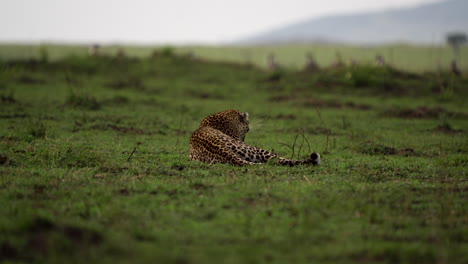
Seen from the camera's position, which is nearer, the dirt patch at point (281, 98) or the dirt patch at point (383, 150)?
the dirt patch at point (383, 150)

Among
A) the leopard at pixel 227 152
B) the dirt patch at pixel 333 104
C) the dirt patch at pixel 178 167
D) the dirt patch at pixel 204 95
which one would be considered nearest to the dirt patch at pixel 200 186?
the dirt patch at pixel 178 167

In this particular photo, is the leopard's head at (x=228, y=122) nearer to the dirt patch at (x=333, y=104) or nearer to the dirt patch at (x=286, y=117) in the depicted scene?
the dirt patch at (x=286, y=117)

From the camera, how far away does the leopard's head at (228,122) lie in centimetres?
927

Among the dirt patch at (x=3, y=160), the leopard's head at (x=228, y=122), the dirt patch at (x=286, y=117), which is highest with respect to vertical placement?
the leopard's head at (x=228, y=122)

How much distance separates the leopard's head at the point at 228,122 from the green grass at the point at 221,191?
75 cm

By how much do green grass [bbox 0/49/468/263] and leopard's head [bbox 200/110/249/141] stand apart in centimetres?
75

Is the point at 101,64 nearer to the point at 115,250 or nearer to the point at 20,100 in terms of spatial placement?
the point at 20,100

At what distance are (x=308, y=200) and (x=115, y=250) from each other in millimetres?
2484

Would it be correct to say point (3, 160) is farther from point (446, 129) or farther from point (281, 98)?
point (281, 98)

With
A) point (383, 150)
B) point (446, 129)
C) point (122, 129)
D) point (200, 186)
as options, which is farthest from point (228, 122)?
point (446, 129)

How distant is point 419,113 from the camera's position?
53.0ft

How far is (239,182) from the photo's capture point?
6754mm

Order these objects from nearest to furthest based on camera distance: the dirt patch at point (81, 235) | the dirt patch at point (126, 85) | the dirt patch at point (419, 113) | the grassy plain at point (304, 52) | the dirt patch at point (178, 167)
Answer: the dirt patch at point (81, 235)
the dirt patch at point (178, 167)
the dirt patch at point (419, 113)
the dirt patch at point (126, 85)
the grassy plain at point (304, 52)

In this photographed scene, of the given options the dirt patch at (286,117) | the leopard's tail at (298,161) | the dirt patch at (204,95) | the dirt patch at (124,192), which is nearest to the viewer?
the dirt patch at (124,192)
